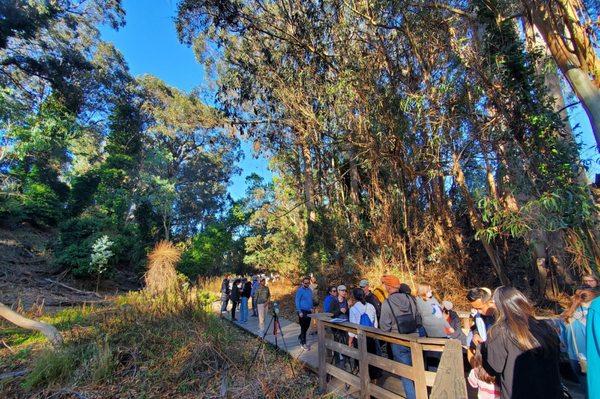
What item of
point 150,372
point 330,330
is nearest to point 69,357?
point 150,372

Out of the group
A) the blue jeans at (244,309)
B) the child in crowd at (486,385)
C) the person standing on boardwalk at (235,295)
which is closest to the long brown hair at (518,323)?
the child in crowd at (486,385)

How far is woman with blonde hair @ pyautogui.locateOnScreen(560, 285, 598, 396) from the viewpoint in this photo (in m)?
3.65

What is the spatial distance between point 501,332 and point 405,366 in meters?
1.79

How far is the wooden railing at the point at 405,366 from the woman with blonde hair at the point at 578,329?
4.97 feet

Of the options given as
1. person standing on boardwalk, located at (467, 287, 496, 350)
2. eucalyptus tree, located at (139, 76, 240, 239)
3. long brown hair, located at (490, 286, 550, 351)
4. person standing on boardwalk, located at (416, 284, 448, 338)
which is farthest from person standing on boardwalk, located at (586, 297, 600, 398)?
eucalyptus tree, located at (139, 76, 240, 239)

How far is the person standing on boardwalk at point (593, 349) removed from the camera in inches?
64.3

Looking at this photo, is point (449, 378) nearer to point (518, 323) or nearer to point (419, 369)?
point (518, 323)

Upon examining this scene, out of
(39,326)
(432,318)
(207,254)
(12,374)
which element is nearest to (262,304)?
(39,326)

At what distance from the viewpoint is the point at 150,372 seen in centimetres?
563

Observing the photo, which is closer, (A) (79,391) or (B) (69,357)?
(A) (79,391)

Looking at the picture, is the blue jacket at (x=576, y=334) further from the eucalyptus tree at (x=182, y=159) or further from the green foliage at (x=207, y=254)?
the green foliage at (x=207, y=254)

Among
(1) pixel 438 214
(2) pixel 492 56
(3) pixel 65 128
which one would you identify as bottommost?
(1) pixel 438 214

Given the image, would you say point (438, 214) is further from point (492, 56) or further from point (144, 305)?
point (144, 305)

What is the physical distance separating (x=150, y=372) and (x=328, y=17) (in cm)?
1004
